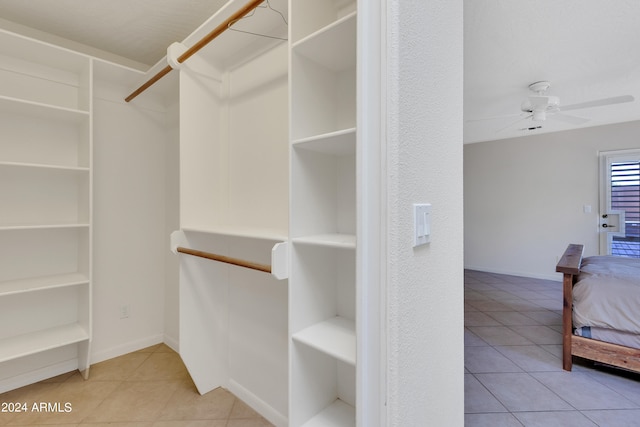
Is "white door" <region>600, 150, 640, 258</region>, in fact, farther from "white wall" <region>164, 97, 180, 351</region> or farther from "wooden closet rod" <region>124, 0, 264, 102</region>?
"white wall" <region>164, 97, 180, 351</region>

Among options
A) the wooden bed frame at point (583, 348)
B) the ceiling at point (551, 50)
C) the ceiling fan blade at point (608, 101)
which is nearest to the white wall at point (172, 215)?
the ceiling at point (551, 50)

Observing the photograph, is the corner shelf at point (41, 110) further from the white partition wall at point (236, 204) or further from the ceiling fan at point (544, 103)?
the ceiling fan at point (544, 103)

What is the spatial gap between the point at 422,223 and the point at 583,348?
2239mm

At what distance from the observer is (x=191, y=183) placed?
72.0 inches

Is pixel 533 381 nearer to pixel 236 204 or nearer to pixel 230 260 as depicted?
pixel 230 260

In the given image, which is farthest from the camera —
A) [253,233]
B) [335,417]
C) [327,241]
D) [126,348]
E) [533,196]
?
[533,196]

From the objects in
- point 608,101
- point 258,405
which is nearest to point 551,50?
point 608,101

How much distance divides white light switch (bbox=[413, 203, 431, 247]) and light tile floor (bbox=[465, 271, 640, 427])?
147 centimetres

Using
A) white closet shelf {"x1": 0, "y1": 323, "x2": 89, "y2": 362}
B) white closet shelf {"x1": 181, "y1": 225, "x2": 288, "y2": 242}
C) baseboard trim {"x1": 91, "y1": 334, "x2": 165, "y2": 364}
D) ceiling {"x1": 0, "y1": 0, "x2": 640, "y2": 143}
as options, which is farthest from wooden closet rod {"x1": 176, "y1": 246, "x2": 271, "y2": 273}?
ceiling {"x1": 0, "y1": 0, "x2": 640, "y2": 143}

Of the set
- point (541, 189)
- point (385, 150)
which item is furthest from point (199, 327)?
point (541, 189)

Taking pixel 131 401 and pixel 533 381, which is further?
pixel 533 381

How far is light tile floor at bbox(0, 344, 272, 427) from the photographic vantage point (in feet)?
5.60

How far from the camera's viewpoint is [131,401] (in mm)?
1878

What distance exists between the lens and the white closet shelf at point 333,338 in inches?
40.8
